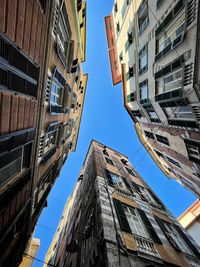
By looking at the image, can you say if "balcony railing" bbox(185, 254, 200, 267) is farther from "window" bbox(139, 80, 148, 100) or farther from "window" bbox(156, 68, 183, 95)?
"window" bbox(139, 80, 148, 100)

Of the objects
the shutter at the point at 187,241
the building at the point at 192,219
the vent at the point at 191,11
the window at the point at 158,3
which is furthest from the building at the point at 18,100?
the building at the point at 192,219

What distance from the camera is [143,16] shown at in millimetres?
13711

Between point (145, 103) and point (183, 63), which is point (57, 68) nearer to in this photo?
point (183, 63)

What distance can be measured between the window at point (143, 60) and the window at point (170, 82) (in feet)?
7.93

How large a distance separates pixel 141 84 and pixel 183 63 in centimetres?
693

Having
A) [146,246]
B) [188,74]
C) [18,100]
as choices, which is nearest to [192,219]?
[146,246]

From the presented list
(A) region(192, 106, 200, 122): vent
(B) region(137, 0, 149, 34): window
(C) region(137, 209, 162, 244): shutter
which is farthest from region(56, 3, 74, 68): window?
(C) region(137, 209, 162, 244): shutter

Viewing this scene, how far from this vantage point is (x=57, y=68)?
10891mm

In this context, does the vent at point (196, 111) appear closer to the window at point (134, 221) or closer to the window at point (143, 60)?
the window at point (143, 60)

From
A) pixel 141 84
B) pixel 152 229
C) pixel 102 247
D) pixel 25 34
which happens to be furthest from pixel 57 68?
pixel 152 229

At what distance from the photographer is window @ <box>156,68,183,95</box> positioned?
9.99 metres

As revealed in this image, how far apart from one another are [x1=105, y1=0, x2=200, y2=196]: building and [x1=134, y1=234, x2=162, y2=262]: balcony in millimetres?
6890

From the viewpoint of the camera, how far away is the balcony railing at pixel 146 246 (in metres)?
7.50

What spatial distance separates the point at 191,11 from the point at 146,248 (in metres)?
11.6
